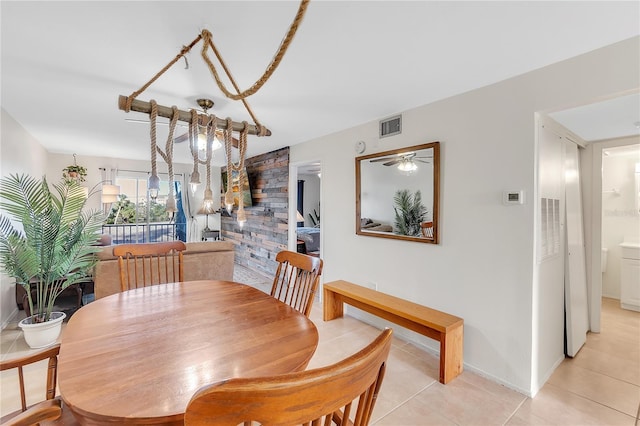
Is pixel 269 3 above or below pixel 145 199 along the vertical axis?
above

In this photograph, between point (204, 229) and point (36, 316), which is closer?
point (36, 316)

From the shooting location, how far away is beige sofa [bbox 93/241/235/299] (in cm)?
293

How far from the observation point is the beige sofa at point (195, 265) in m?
2.93

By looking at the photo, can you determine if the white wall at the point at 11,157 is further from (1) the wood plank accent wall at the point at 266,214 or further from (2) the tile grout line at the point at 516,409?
(2) the tile grout line at the point at 516,409

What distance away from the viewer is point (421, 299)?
270 centimetres

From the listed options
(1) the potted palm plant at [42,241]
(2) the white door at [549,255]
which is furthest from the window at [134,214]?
(2) the white door at [549,255]

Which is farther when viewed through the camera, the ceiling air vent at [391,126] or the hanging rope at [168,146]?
the ceiling air vent at [391,126]

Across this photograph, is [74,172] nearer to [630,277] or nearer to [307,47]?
[307,47]

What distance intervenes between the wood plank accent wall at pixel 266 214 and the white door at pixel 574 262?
337 cm

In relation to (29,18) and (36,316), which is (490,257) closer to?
(29,18)

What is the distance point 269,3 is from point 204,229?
6.28 meters

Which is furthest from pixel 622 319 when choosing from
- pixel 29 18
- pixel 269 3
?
pixel 29 18

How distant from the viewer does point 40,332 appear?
256 centimetres

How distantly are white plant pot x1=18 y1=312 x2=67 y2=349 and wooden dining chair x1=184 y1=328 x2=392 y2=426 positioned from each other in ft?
10.3
